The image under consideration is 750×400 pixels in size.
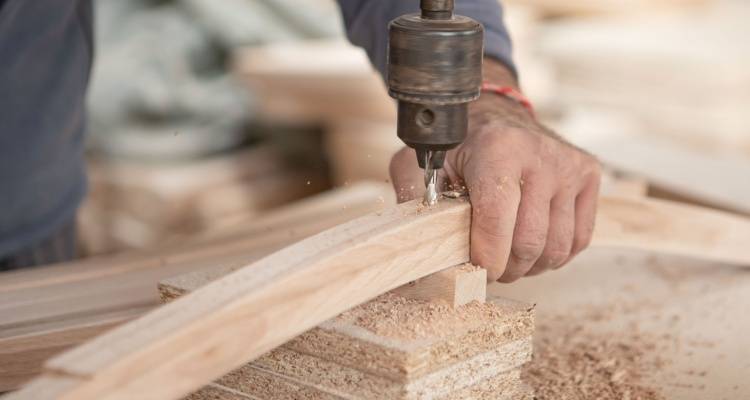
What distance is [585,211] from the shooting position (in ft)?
5.86

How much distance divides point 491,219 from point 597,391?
0.40 meters

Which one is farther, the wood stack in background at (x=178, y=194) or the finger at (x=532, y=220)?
the wood stack in background at (x=178, y=194)

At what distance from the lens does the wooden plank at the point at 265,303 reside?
113 cm

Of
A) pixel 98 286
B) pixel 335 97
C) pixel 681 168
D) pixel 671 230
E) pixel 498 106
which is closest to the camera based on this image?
pixel 498 106

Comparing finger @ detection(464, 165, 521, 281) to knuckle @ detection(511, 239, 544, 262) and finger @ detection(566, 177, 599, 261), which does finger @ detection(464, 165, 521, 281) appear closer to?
knuckle @ detection(511, 239, 544, 262)

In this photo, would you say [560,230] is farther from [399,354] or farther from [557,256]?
[399,354]

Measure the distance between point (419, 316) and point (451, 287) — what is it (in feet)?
0.26

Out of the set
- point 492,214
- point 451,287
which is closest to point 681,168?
point 492,214

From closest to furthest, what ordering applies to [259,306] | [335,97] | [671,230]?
[259,306]
[671,230]
[335,97]

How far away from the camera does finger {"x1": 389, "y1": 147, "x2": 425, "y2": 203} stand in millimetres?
1711

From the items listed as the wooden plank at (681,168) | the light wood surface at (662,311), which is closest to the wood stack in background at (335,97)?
the wooden plank at (681,168)

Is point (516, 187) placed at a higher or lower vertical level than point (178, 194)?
higher

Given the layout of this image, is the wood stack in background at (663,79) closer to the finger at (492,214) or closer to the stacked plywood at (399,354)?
the finger at (492,214)

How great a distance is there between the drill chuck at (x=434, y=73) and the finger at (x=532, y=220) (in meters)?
0.23
